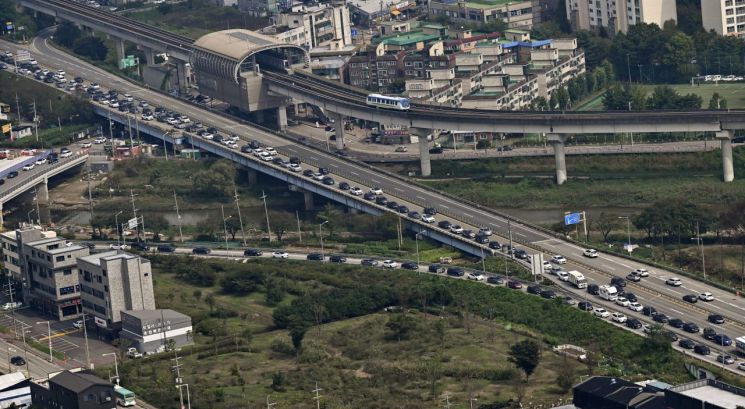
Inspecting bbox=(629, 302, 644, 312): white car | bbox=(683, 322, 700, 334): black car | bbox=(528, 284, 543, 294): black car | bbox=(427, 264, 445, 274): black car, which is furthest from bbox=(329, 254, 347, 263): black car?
bbox=(683, 322, 700, 334): black car

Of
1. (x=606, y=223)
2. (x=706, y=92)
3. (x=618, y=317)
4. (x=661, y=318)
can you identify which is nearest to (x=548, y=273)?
(x=606, y=223)

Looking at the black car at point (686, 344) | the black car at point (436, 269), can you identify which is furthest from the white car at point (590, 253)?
the black car at point (686, 344)

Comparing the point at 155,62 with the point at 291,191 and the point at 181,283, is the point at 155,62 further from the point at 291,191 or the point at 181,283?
the point at 181,283

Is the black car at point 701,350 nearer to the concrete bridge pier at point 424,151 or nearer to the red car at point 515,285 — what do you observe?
the red car at point 515,285

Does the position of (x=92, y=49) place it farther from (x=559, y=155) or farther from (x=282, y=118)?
(x=559, y=155)

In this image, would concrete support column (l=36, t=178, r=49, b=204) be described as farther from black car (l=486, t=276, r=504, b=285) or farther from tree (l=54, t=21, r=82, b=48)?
black car (l=486, t=276, r=504, b=285)

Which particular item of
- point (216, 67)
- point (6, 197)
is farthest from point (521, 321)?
point (216, 67)
